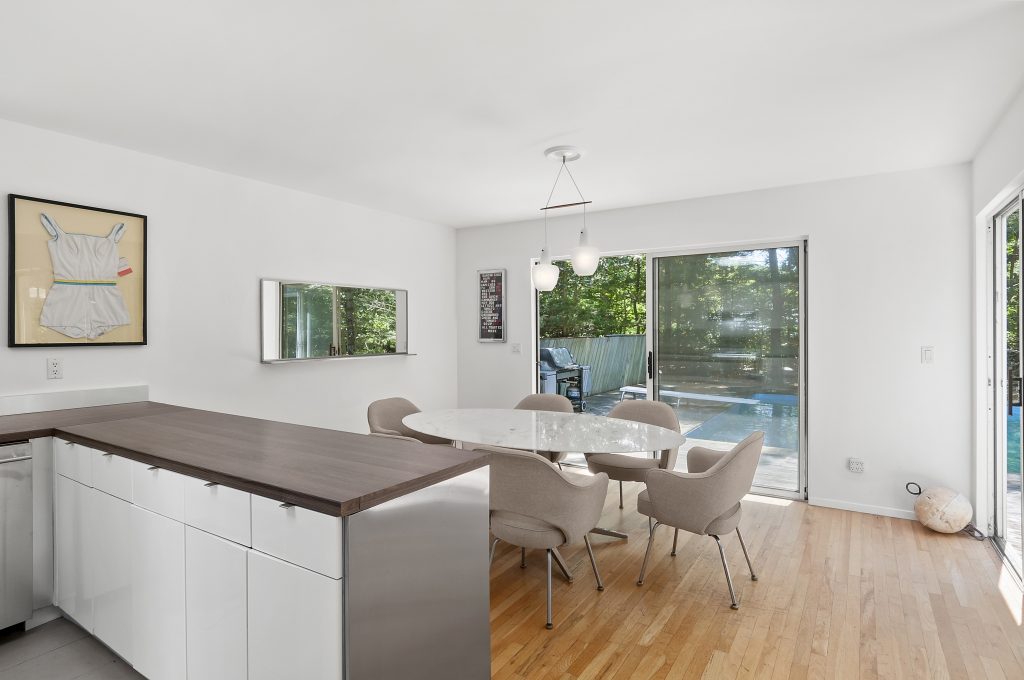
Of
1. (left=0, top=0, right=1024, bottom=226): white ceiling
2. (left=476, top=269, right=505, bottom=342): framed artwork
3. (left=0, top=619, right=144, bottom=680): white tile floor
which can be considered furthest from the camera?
(left=476, top=269, right=505, bottom=342): framed artwork

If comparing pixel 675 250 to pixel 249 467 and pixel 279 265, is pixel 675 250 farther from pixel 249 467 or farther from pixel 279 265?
pixel 249 467

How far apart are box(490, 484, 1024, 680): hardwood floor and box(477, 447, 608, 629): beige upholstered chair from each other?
0.29 m

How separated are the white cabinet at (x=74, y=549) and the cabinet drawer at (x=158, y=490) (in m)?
0.43

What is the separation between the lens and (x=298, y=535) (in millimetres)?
1436

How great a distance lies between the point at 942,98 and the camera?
8.68 ft

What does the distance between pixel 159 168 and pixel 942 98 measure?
4273mm

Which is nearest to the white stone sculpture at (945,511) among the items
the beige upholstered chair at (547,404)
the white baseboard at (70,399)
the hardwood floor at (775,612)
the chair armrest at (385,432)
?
the hardwood floor at (775,612)

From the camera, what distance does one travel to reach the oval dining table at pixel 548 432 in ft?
9.23

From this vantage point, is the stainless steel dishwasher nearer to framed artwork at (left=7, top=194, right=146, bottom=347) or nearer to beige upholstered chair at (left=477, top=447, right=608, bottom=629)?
framed artwork at (left=7, top=194, right=146, bottom=347)

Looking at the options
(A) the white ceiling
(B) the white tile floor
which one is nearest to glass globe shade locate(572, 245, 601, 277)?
(A) the white ceiling

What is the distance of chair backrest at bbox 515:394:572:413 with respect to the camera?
14.1ft

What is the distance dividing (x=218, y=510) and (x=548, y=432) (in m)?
1.83

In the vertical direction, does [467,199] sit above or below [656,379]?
above

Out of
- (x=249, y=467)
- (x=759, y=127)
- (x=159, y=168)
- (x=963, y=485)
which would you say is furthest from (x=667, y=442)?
(x=159, y=168)
